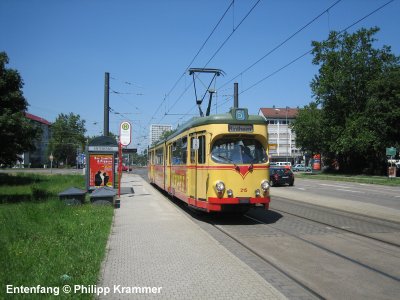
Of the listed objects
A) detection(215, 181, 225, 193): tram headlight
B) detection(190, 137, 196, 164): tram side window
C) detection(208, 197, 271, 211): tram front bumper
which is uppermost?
detection(190, 137, 196, 164): tram side window

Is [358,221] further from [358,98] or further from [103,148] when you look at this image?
[358,98]

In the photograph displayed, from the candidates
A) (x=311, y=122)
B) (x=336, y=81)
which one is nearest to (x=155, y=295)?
(x=336, y=81)

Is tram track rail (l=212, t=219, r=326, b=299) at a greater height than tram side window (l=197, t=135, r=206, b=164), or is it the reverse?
tram side window (l=197, t=135, r=206, b=164)

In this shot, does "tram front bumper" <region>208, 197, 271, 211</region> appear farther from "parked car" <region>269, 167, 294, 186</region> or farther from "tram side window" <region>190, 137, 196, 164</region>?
"parked car" <region>269, 167, 294, 186</region>

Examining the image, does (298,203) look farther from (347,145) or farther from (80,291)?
(347,145)

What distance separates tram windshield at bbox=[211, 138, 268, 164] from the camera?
1277cm

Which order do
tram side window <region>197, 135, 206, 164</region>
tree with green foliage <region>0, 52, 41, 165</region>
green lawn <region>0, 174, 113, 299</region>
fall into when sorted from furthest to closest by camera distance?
tree with green foliage <region>0, 52, 41, 165</region>
tram side window <region>197, 135, 206, 164</region>
green lawn <region>0, 174, 113, 299</region>

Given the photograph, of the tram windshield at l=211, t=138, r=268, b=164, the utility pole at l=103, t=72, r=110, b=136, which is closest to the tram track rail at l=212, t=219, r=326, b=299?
the tram windshield at l=211, t=138, r=268, b=164

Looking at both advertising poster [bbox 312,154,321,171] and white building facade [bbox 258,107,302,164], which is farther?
white building facade [bbox 258,107,302,164]

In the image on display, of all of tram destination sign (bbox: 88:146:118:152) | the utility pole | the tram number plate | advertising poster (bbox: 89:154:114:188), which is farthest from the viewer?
the utility pole

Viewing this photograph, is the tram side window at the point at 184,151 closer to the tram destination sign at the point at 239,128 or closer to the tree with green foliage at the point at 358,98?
the tram destination sign at the point at 239,128

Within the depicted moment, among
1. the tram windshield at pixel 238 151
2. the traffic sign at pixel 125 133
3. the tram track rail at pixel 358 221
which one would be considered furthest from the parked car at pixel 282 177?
the tram windshield at pixel 238 151

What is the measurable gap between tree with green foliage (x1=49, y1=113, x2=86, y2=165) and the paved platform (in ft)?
354

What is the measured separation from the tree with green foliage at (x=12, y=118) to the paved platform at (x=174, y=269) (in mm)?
12237
